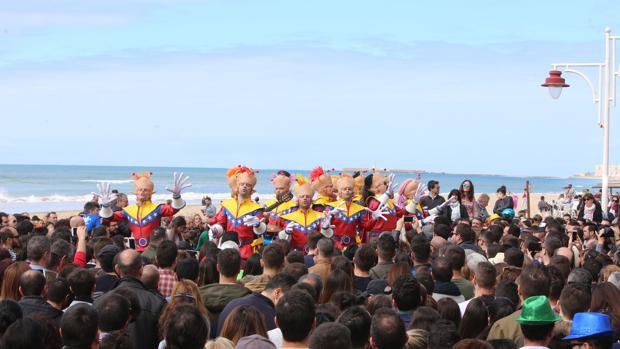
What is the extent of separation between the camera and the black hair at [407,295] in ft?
19.6

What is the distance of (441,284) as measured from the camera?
7.00m

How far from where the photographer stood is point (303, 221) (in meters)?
12.0

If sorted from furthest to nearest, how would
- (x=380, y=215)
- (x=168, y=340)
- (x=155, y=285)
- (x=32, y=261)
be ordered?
(x=380, y=215) < (x=32, y=261) < (x=155, y=285) < (x=168, y=340)

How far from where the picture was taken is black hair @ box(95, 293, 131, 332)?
5.36 meters

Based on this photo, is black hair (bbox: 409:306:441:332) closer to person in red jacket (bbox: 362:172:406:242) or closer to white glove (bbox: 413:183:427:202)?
person in red jacket (bbox: 362:172:406:242)

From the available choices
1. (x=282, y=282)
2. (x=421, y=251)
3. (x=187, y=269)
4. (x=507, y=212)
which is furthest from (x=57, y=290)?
(x=507, y=212)

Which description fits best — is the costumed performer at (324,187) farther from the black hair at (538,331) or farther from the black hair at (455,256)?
the black hair at (538,331)

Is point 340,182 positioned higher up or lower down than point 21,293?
higher up

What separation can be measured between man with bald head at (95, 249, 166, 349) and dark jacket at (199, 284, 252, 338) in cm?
33

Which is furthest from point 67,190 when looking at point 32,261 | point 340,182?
point 32,261

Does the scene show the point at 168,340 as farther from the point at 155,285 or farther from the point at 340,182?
the point at 340,182

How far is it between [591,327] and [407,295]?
1535 millimetres

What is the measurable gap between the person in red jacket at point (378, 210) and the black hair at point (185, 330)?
7.70 m

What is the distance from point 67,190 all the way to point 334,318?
55.3 metres
